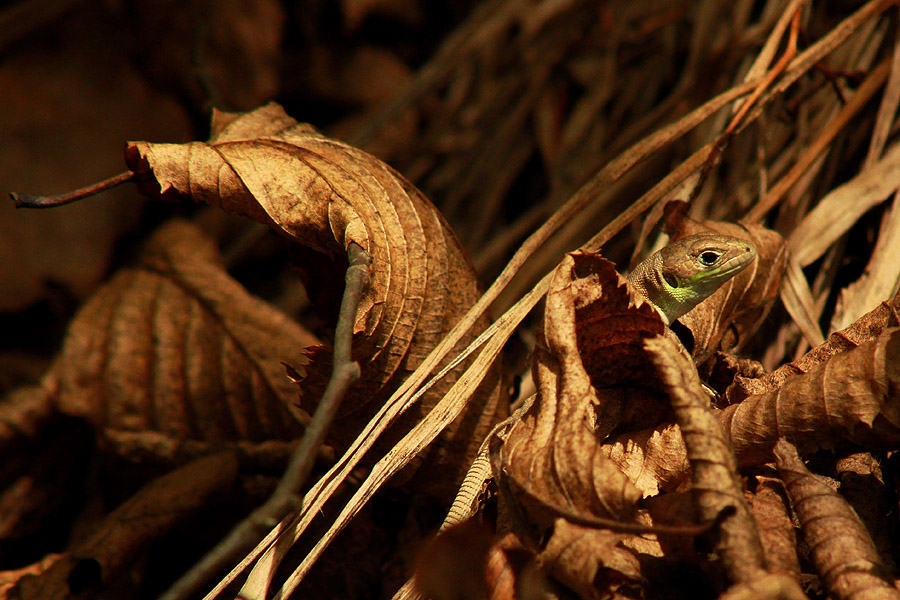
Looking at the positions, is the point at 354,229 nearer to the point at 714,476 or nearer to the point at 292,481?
the point at 292,481

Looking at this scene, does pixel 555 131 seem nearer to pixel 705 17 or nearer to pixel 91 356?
pixel 705 17

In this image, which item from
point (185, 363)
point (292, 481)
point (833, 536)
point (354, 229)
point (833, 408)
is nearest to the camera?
point (292, 481)

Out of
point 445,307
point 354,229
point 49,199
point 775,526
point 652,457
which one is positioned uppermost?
point 49,199

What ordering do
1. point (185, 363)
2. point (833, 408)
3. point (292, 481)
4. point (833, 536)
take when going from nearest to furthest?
point (292, 481)
point (833, 536)
point (833, 408)
point (185, 363)

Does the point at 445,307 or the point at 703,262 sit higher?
the point at 445,307

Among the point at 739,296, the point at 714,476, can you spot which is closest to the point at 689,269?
the point at 739,296

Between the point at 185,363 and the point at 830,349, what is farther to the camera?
the point at 185,363
